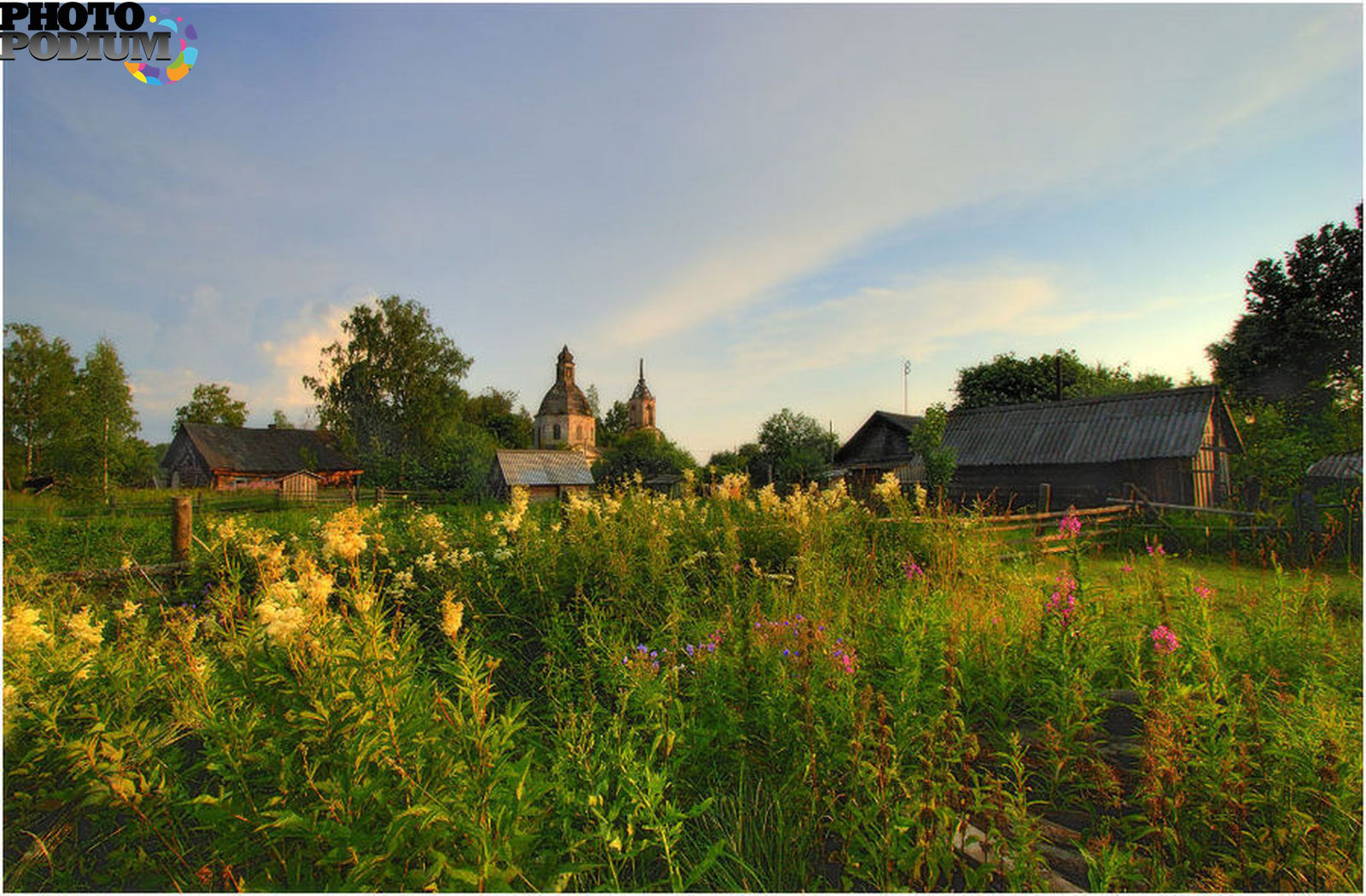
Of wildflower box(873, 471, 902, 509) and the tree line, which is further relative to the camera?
the tree line

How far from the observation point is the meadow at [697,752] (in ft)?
6.59

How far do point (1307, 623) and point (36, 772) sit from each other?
779cm

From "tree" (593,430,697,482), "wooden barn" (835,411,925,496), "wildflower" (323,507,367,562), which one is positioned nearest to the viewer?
"wildflower" (323,507,367,562)

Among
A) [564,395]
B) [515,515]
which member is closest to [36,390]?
[515,515]

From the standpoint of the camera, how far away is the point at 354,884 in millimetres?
1805

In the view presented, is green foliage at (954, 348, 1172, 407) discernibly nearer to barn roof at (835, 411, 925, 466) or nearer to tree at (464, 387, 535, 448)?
barn roof at (835, 411, 925, 466)

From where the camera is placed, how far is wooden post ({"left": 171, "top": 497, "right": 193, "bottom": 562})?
23.6ft

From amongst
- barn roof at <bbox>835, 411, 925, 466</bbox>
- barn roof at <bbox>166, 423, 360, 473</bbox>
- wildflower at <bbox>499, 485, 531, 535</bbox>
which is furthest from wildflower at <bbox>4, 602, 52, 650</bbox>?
barn roof at <bbox>166, 423, 360, 473</bbox>

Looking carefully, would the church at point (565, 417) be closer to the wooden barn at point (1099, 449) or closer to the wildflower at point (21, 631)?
the wooden barn at point (1099, 449)

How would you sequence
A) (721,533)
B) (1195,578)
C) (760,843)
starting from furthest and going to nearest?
(721,533)
(1195,578)
(760,843)

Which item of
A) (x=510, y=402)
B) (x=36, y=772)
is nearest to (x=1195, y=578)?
(x=36, y=772)

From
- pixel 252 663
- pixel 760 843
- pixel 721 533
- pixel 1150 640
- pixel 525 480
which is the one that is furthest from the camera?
pixel 525 480

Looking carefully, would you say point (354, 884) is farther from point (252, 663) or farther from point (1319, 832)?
point (1319, 832)

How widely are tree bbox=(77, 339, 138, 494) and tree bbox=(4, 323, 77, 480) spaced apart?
2.59ft
